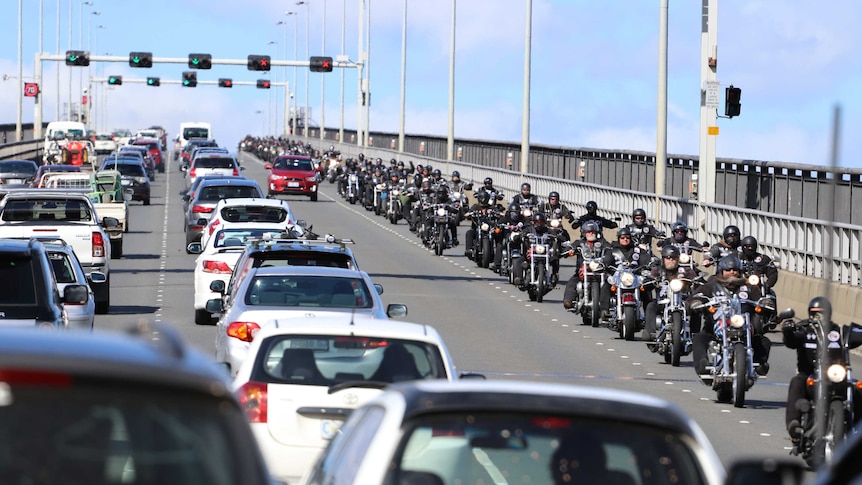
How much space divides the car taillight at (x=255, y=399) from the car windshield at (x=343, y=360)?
3.0 inches

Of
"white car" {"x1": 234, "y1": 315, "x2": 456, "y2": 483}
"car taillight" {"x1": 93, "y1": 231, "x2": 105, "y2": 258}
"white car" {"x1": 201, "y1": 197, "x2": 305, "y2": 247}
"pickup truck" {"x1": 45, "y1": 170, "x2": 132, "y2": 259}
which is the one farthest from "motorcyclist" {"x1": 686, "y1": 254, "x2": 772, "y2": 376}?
"pickup truck" {"x1": 45, "y1": 170, "x2": 132, "y2": 259}

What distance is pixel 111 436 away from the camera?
180 inches

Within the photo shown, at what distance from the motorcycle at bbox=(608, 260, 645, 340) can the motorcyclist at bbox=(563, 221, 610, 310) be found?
0.98 m

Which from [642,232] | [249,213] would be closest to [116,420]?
[642,232]

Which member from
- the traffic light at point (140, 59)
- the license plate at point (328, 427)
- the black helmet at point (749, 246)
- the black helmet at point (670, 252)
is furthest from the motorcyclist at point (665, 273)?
the traffic light at point (140, 59)

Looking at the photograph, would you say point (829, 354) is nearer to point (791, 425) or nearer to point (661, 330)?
point (791, 425)

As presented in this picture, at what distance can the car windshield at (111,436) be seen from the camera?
4379mm

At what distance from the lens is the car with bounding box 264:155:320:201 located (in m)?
66.6

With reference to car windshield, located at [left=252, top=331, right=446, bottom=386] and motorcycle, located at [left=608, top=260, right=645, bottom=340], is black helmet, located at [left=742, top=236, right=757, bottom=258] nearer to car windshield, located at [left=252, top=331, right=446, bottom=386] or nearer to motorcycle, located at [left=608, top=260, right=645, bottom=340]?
motorcycle, located at [left=608, top=260, right=645, bottom=340]

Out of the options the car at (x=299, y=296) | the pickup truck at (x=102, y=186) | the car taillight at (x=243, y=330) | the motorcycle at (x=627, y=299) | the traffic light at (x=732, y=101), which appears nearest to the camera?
the car taillight at (x=243, y=330)

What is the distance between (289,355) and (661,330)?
12.0 m

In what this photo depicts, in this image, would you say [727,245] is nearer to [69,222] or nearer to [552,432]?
[69,222]

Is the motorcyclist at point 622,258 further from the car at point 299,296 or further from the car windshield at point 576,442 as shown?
the car windshield at point 576,442

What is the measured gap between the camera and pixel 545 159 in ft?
215
